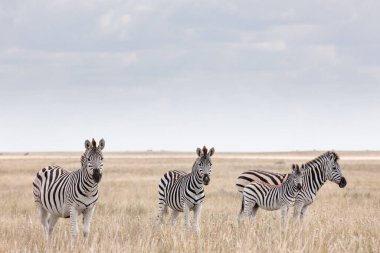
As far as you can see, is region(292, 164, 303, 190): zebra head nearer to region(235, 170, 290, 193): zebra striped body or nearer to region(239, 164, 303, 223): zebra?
region(239, 164, 303, 223): zebra

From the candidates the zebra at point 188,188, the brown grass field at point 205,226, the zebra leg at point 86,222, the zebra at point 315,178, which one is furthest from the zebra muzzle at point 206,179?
the zebra at point 315,178

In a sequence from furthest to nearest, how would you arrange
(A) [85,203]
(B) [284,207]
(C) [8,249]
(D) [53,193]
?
1. (B) [284,207]
2. (D) [53,193]
3. (A) [85,203]
4. (C) [8,249]

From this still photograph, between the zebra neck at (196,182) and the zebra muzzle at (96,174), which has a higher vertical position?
the zebra muzzle at (96,174)

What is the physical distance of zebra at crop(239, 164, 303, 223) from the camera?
13.7 metres

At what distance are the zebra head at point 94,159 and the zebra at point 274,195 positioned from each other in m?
4.59

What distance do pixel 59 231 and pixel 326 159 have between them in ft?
21.3

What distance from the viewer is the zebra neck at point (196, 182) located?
476 inches

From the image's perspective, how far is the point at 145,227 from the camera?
1098 centimetres

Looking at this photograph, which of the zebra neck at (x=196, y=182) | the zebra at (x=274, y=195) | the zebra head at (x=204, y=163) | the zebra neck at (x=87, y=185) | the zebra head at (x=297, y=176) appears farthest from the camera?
the zebra at (x=274, y=195)

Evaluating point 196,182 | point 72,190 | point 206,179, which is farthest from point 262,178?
point 72,190

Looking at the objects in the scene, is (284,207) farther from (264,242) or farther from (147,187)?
(147,187)

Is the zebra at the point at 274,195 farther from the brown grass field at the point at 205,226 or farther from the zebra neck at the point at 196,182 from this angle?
the zebra neck at the point at 196,182

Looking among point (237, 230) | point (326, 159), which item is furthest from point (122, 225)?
point (326, 159)

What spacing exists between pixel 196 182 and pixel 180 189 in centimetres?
91
